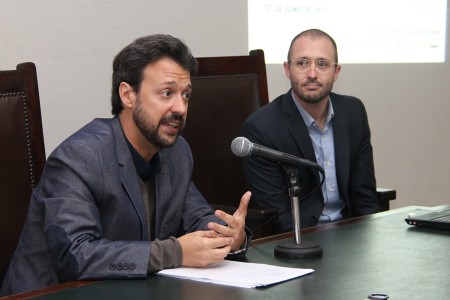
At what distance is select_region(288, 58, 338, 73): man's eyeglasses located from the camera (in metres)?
3.14

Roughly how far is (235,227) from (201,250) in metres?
0.18

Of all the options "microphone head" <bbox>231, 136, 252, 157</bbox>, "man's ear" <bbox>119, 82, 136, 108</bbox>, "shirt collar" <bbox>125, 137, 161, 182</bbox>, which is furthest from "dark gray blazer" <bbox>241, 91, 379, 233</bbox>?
"microphone head" <bbox>231, 136, 252, 157</bbox>

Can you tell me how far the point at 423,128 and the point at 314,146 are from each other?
2159mm

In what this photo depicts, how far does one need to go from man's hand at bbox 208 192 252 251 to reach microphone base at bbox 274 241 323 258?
0.10 metres

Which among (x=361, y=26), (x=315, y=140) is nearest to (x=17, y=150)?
(x=315, y=140)

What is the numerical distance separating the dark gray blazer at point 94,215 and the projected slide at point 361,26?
178cm

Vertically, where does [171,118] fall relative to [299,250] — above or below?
above

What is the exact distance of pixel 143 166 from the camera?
2076 millimetres

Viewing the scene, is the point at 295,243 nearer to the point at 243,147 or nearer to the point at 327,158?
the point at 243,147

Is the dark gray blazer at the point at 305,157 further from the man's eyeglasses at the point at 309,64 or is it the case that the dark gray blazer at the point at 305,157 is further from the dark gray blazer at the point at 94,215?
the dark gray blazer at the point at 94,215

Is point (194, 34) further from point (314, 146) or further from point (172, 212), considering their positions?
point (172, 212)

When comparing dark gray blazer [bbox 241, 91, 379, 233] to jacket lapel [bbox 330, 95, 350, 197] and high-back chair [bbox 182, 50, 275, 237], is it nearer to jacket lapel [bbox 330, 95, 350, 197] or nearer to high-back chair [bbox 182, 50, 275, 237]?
jacket lapel [bbox 330, 95, 350, 197]

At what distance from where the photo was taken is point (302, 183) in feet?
9.48

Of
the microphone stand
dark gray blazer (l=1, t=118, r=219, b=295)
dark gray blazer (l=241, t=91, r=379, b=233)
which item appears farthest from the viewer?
dark gray blazer (l=241, t=91, r=379, b=233)
